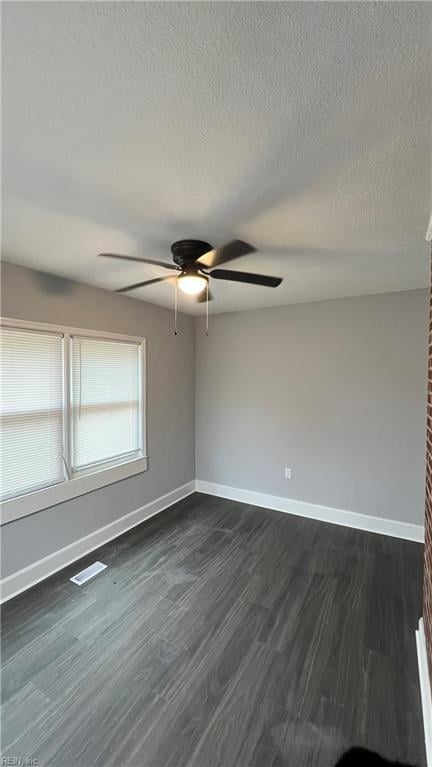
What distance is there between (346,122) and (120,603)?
2.93 m

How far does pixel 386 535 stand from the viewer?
3076 millimetres

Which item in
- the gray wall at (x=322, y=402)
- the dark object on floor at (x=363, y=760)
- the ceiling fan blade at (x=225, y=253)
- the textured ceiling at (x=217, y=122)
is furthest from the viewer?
the gray wall at (x=322, y=402)

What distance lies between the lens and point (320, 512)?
3.42 meters

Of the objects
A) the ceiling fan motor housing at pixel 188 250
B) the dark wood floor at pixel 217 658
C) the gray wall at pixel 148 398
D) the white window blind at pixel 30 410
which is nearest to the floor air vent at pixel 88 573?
the dark wood floor at pixel 217 658

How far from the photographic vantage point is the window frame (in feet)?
7.44

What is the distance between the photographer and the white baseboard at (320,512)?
302 cm

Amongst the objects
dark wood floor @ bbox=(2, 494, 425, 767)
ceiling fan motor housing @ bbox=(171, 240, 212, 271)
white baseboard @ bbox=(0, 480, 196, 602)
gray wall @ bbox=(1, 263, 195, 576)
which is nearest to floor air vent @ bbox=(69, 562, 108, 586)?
dark wood floor @ bbox=(2, 494, 425, 767)

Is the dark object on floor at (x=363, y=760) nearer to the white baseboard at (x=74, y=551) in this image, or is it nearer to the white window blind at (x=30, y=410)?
the white baseboard at (x=74, y=551)

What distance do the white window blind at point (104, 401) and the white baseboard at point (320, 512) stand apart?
137cm

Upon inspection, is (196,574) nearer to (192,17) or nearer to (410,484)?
(410,484)

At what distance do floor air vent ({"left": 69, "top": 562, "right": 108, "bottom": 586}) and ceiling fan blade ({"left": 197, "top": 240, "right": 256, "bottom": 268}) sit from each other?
254 cm

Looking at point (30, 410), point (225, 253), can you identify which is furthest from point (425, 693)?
point (30, 410)

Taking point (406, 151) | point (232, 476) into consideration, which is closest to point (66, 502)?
point (232, 476)

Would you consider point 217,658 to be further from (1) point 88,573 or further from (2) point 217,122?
(2) point 217,122
